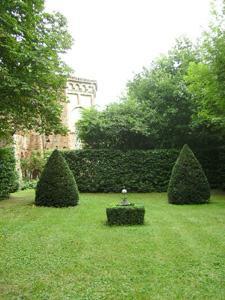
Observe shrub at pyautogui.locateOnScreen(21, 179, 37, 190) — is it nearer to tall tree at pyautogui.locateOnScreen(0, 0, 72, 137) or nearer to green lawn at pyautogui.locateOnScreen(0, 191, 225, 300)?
tall tree at pyautogui.locateOnScreen(0, 0, 72, 137)

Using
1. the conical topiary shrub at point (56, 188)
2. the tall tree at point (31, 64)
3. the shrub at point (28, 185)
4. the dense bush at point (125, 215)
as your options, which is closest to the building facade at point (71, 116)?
the shrub at point (28, 185)

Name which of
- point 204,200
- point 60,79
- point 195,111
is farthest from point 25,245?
point 195,111

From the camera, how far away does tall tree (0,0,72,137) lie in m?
9.43

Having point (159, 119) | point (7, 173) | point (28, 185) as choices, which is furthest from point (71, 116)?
point (7, 173)

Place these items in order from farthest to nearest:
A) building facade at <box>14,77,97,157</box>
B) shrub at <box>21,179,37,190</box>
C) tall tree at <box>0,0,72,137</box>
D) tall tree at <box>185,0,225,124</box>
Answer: building facade at <box>14,77,97,157</box> < shrub at <box>21,179,37,190</box> < tall tree at <box>185,0,225,124</box> < tall tree at <box>0,0,72,137</box>

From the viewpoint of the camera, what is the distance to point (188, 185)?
13414 mm

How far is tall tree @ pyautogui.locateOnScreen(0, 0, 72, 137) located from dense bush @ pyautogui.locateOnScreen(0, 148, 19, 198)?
295cm

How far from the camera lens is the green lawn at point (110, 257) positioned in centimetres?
489

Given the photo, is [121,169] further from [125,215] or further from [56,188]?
[125,215]

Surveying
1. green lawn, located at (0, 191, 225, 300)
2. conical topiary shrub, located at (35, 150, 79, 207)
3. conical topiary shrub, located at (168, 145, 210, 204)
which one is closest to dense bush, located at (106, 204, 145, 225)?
green lawn, located at (0, 191, 225, 300)

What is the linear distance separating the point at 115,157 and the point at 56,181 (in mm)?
6406

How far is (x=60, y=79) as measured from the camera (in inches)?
471

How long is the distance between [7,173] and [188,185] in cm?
899

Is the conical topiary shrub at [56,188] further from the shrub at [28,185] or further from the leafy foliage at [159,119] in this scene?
the shrub at [28,185]
